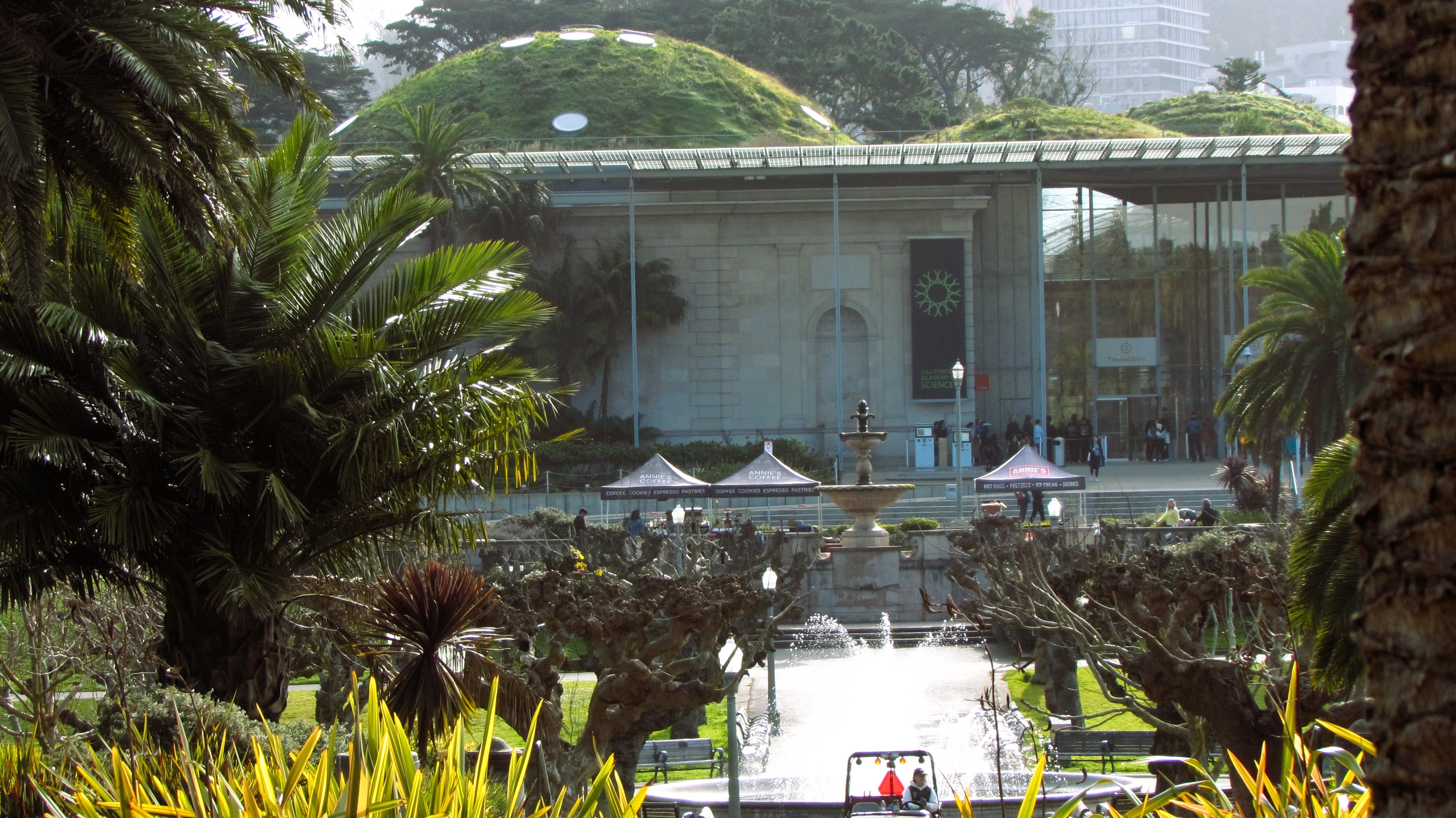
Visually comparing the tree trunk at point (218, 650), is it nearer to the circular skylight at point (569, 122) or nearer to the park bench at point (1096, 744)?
the park bench at point (1096, 744)

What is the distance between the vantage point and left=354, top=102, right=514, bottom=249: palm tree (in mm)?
42031

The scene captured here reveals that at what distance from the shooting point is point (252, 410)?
998 cm

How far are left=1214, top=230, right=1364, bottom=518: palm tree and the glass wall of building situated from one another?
73.5 ft

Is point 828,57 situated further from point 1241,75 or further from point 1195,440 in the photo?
point 1195,440

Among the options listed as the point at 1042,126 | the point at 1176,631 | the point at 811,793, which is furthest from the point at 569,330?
the point at 1176,631


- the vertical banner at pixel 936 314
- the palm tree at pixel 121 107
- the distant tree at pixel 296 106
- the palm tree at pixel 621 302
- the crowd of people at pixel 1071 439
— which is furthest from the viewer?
the distant tree at pixel 296 106

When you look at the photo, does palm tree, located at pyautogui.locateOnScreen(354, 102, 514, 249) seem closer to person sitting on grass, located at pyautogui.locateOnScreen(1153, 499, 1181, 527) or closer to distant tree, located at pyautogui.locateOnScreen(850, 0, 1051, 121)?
person sitting on grass, located at pyautogui.locateOnScreen(1153, 499, 1181, 527)

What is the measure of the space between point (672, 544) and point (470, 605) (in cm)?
1643

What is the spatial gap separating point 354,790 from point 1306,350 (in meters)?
24.1

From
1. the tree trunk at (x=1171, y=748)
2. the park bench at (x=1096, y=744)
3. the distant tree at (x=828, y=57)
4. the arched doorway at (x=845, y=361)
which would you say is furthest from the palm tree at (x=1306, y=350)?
the distant tree at (x=828, y=57)

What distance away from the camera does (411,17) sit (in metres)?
76.5

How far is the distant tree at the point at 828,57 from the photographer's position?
70.6 metres

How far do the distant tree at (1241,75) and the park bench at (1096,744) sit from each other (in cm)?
6696

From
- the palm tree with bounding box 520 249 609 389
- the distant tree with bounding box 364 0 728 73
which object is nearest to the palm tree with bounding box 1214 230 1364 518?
the palm tree with bounding box 520 249 609 389
